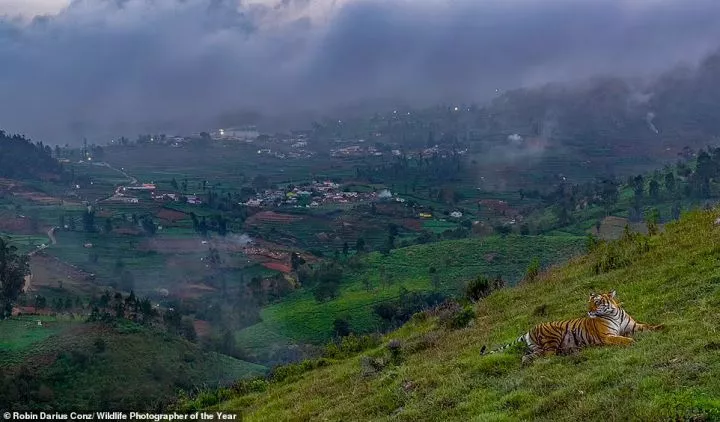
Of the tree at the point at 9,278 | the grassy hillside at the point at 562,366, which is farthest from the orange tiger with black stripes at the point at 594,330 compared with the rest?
the tree at the point at 9,278

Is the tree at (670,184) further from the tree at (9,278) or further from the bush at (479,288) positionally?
the tree at (9,278)

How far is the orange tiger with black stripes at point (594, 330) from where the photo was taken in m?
8.78

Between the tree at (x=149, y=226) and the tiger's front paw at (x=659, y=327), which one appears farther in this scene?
the tree at (x=149, y=226)

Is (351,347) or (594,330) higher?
(594,330)

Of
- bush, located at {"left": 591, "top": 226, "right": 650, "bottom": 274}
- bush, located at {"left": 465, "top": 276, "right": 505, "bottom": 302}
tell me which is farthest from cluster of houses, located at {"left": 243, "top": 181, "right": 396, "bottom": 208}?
bush, located at {"left": 591, "top": 226, "right": 650, "bottom": 274}

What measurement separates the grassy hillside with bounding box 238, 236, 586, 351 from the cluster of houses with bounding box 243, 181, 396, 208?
44961 mm

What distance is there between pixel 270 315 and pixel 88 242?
4204 centimetres

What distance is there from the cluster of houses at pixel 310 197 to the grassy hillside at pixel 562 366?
9923cm

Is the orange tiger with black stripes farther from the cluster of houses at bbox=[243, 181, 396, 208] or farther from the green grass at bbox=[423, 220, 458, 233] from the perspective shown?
the cluster of houses at bbox=[243, 181, 396, 208]

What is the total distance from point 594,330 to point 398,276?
175 ft

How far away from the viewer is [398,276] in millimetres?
61938

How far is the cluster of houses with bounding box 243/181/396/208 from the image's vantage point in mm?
115625

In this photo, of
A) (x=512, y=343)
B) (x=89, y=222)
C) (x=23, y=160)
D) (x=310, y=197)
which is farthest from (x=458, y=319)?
(x=23, y=160)

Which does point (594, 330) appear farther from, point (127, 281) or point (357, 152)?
point (357, 152)
